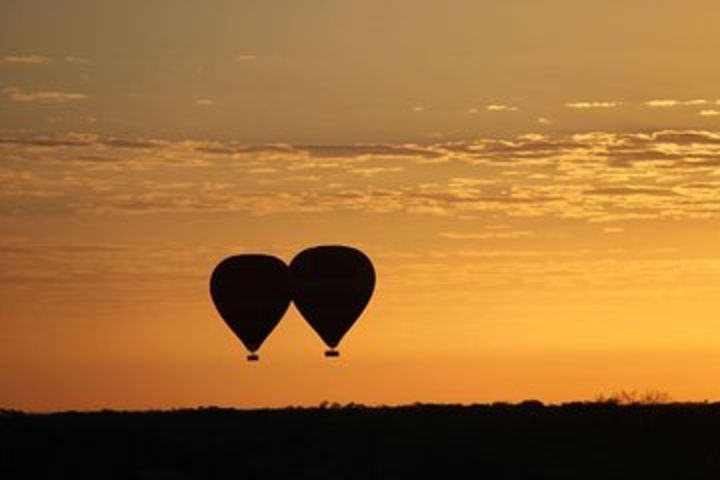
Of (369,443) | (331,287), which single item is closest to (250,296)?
(331,287)

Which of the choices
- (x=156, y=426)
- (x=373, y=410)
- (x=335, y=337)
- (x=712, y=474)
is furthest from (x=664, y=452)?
(x=335, y=337)

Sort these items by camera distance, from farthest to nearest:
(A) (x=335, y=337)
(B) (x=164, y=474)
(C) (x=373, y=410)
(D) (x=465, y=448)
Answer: (A) (x=335, y=337) → (C) (x=373, y=410) → (D) (x=465, y=448) → (B) (x=164, y=474)

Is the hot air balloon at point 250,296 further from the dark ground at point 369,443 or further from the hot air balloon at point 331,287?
the dark ground at point 369,443

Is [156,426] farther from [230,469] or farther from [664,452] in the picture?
[664,452]

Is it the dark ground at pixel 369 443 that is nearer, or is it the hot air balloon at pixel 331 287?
the dark ground at pixel 369 443

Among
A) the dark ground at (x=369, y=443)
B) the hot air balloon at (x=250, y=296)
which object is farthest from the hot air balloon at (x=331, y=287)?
the dark ground at (x=369, y=443)

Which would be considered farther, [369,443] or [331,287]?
[331,287]

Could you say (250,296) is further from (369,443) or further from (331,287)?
(369,443)
